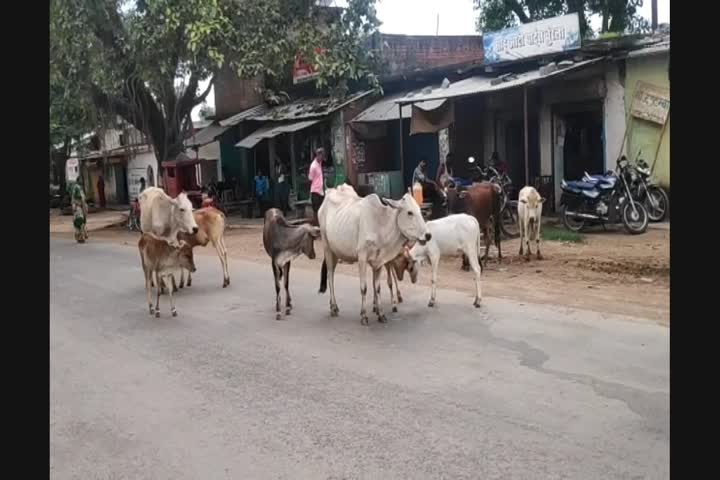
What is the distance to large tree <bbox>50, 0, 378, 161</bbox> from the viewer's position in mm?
14633

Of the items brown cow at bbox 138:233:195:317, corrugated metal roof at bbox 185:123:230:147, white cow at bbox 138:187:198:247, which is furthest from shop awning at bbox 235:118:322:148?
brown cow at bbox 138:233:195:317

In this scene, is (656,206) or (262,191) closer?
(656,206)

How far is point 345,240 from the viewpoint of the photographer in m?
8.02

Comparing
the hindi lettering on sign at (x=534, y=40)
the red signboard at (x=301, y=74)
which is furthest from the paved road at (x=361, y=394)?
the red signboard at (x=301, y=74)

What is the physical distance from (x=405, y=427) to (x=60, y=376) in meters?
3.51

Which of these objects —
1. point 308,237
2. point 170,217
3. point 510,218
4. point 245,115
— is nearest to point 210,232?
point 170,217

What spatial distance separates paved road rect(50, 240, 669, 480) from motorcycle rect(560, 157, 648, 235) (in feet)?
19.2

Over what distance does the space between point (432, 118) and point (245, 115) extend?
32.4 feet

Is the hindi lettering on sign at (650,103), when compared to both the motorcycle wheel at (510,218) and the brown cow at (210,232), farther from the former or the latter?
the brown cow at (210,232)

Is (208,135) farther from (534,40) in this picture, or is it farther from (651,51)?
(651,51)

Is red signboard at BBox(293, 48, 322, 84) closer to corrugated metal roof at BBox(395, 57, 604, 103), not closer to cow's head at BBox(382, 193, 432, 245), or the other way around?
corrugated metal roof at BBox(395, 57, 604, 103)

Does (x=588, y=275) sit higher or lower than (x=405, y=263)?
lower

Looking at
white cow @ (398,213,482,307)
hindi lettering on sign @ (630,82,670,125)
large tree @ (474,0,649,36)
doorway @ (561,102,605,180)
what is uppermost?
large tree @ (474,0,649,36)

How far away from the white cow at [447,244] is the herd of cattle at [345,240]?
12 millimetres
